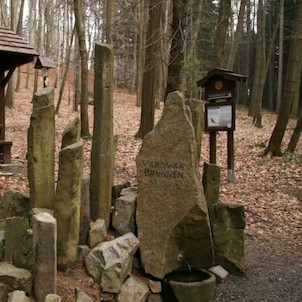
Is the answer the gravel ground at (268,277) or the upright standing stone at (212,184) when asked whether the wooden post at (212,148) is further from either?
the upright standing stone at (212,184)

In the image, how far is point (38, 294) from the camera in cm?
371

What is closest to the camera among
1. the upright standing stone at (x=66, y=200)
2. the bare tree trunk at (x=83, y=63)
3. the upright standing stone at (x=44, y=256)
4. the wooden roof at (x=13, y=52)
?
the upright standing stone at (x=44, y=256)

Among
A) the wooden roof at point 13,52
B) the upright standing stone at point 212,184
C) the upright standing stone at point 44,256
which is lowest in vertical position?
the upright standing stone at point 44,256

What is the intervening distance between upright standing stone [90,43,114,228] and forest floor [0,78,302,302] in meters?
0.90

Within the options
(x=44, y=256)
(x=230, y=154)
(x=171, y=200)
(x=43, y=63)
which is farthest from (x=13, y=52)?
(x=44, y=256)

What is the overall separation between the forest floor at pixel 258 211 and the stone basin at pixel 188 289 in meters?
0.25

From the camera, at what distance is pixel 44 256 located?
3678mm

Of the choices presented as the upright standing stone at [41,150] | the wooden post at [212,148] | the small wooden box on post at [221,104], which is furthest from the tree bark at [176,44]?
the upright standing stone at [41,150]

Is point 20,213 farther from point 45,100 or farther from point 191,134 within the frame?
point 191,134

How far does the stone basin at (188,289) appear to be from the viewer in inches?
173

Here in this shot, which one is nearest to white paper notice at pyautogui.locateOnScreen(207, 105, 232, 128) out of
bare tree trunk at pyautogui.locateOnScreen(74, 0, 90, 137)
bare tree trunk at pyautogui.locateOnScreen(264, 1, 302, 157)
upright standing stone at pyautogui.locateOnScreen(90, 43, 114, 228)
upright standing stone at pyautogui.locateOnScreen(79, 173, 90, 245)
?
bare tree trunk at pyautogui.locateOnScreen(264, 1, 302, 157)

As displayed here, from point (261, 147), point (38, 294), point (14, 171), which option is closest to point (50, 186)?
point (38, 294)

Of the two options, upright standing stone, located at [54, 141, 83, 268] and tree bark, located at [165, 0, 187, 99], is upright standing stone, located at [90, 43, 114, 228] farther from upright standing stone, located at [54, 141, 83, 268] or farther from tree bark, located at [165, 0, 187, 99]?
tree bark, located at [165, 0, 187, 99]

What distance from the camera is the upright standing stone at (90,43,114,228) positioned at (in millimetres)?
4973
